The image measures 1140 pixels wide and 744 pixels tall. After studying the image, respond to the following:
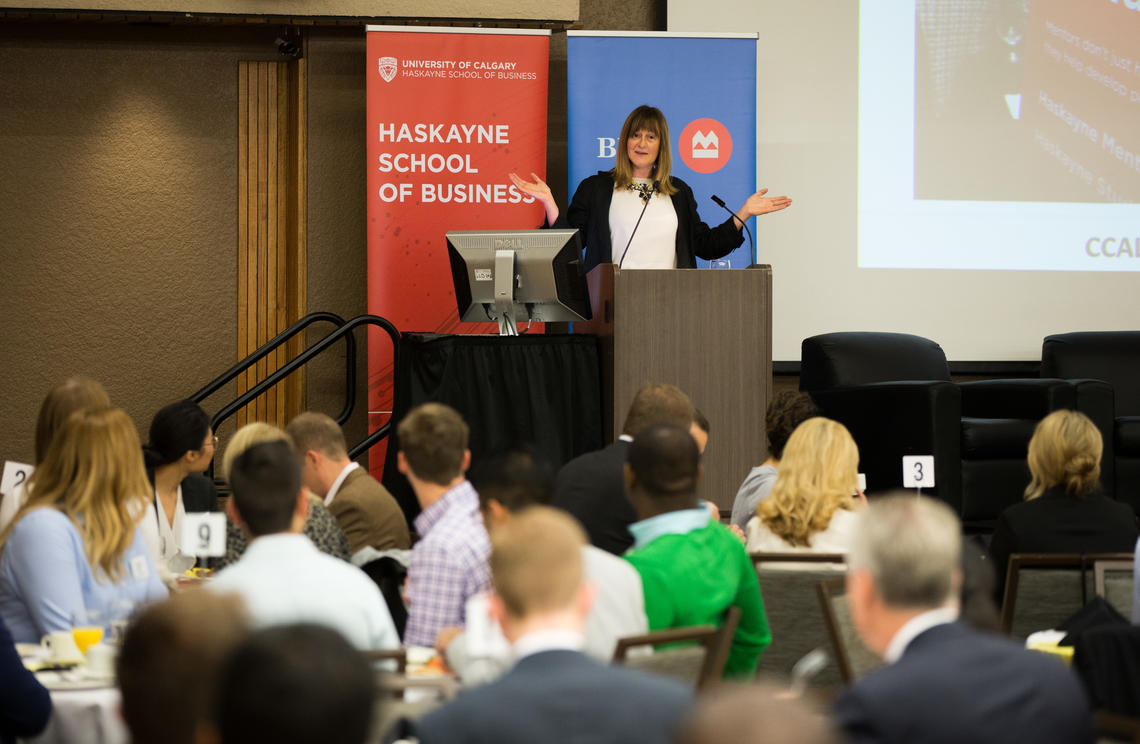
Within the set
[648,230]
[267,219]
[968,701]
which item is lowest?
[968,701]

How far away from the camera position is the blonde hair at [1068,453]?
380 centimetres

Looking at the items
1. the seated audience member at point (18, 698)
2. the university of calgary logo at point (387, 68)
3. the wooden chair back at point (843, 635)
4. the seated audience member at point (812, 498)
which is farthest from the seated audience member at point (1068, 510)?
the university of calgary logo at point (387, 68)

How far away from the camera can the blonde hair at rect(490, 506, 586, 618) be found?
1.69m

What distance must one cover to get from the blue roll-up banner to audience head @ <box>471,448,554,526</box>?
13.6 feet

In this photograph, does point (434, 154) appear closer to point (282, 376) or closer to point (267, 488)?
point (282, 376)

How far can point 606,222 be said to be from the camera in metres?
6.05

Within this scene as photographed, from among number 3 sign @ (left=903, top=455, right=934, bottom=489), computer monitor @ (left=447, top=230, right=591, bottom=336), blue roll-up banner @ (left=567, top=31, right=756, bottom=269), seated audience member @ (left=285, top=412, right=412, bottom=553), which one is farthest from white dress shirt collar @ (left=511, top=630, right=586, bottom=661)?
blue roll-up banner @ (left=567, top=31, right=756, bottom=269)

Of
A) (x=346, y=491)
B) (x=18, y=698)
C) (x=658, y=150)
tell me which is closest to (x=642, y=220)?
(x=658, y=150)

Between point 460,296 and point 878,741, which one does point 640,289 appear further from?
point 878,741

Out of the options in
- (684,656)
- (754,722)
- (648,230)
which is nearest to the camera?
(754,722)

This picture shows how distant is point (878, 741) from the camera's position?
165cm

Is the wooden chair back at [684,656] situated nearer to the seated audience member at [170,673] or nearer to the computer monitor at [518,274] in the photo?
the seated audience member at [170,673]

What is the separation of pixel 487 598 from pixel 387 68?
4811 millimetres

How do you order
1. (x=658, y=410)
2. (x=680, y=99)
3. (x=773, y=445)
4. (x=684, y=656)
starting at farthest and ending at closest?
(x=680, y=99) → (x=773, y=445) → (x=658, y=410) → (x=684, y=656)
